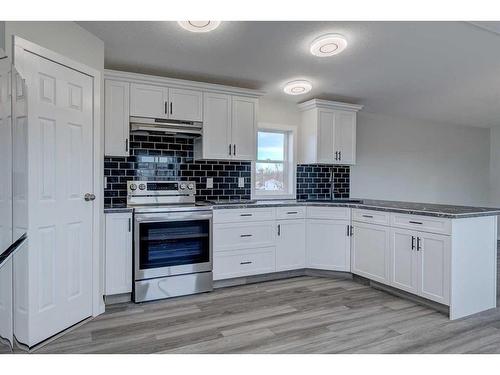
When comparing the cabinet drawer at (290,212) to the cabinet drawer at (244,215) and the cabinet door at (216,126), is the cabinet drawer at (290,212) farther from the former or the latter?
the cabinet door at (216,126)

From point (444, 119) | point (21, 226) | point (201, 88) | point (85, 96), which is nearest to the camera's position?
point (21, 226)

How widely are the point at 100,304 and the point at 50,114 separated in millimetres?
1624

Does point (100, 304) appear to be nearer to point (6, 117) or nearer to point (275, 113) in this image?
point (6, 117)

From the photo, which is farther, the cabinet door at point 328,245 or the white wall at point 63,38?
the cabinet door at point 328,245

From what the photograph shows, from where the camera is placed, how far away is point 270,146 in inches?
179

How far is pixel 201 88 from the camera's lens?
3633mm

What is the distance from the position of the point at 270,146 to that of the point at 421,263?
2.38 meters

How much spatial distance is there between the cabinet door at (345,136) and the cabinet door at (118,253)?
281 cm

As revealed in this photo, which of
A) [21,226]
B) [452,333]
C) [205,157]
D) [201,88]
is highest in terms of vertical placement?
[201,88]

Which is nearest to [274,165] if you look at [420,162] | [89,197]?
[89,197]

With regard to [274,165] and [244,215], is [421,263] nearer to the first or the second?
[244,215]

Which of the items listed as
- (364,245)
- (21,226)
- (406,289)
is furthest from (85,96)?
(406,289)

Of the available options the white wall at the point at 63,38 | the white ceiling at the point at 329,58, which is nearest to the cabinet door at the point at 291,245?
the white ceiling at the point at 329,58

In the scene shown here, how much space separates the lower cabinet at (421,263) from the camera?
2797mm
